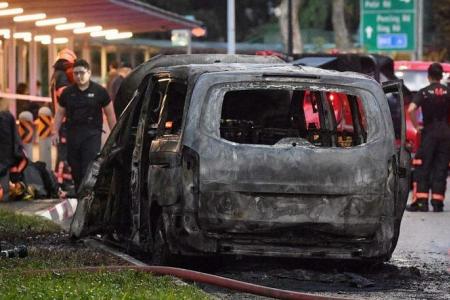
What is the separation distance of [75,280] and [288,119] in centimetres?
339

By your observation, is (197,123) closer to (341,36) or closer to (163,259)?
(163,259)

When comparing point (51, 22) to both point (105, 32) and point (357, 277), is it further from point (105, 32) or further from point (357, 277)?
point (357, 277)

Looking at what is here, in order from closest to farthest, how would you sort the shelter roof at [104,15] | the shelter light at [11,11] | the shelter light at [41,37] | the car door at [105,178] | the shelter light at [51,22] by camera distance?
the car door at [105,178], the shelter light at [11,11], the shelter roof at [104,15], the shelter light at [51,22], the shelter light at [41,37]

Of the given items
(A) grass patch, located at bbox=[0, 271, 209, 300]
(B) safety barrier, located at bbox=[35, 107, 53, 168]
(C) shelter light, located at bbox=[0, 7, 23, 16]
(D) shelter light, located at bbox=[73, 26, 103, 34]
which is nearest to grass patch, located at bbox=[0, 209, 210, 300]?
(A) grass patch, located at bbox=[0, 271, 209, 300]

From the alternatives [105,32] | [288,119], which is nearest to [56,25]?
[105,32]

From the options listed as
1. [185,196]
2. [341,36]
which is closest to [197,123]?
[185,196]

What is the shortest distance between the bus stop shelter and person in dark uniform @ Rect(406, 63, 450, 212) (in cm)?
533

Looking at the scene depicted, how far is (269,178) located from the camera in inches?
411

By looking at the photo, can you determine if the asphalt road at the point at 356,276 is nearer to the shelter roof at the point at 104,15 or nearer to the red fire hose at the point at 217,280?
the red fire hose at the point at 217,280

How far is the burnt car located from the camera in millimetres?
10406

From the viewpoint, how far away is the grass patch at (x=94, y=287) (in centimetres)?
833

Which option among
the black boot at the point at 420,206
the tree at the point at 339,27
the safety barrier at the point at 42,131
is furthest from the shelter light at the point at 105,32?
the tree at the point at 339,27

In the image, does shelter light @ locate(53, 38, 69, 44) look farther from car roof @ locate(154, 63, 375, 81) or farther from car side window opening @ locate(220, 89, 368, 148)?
car roof @ locate(154, 63, 375, 81)

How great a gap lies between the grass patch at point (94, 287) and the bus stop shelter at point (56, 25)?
11215 millimetres
